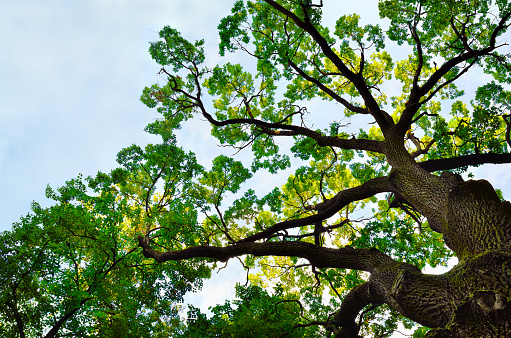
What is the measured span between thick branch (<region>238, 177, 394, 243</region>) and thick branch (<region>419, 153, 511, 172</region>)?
5.48 feet

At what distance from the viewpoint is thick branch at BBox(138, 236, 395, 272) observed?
539 cm

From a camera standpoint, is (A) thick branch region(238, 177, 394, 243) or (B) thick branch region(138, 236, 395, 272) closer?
(B) thick branch region(138, 236, 395, 272)

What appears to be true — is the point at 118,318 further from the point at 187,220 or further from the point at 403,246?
the point at 403,246

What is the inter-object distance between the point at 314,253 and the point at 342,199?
2016 millimetres

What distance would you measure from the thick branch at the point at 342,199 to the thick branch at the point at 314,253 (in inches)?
39.2

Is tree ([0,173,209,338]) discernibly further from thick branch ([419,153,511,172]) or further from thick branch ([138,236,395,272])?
thick branch ([419,153,511,172])

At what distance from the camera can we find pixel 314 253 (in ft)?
18.6

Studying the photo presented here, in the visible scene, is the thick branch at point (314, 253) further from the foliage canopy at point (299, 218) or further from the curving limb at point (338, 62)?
the curving limb at point (338, 62)

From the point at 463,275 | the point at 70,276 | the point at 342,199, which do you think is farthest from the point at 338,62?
the point at 70,276

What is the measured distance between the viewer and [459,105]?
10.8m

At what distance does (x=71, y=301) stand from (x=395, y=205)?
8.89 meters

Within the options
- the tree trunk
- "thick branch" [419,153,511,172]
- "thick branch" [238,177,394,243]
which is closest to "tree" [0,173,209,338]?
"thick branch" [238,177,394,243]

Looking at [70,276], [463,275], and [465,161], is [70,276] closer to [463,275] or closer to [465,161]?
[463,275]

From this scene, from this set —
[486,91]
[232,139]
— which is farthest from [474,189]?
[232,139]
